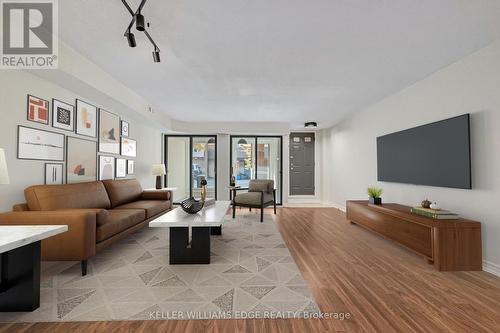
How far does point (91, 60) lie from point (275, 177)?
216 inches

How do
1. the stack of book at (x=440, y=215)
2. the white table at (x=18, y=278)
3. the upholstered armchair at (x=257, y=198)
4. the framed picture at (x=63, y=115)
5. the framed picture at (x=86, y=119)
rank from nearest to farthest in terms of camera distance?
the white table at (x=18, y=278), the stack of book at (x=440, y=215), the framed picture at (x=63, y=115), the framed picture at (x=86, y=119), the upholstered armchair at (x=257, y=198)

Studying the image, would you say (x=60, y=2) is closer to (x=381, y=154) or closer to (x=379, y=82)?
(x=379, y=82)

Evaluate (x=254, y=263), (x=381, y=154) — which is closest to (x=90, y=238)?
(x=254, y=263)

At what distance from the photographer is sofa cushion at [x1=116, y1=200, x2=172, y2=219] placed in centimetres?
379

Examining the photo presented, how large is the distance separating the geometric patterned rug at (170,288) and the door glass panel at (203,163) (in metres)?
4.06

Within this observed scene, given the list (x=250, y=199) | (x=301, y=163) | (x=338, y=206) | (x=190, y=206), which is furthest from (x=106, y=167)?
(x=301, y=163)

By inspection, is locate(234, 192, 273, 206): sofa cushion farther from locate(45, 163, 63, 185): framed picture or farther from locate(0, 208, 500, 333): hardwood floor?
locate(45, 163, 63, 185): framed picture

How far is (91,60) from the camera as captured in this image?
116 inches

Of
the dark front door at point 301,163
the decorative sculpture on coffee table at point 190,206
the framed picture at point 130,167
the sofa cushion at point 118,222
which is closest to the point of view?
the sofa cushion at point 118,222

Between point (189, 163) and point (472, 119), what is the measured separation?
6509 mm

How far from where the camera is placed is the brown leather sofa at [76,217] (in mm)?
2266
